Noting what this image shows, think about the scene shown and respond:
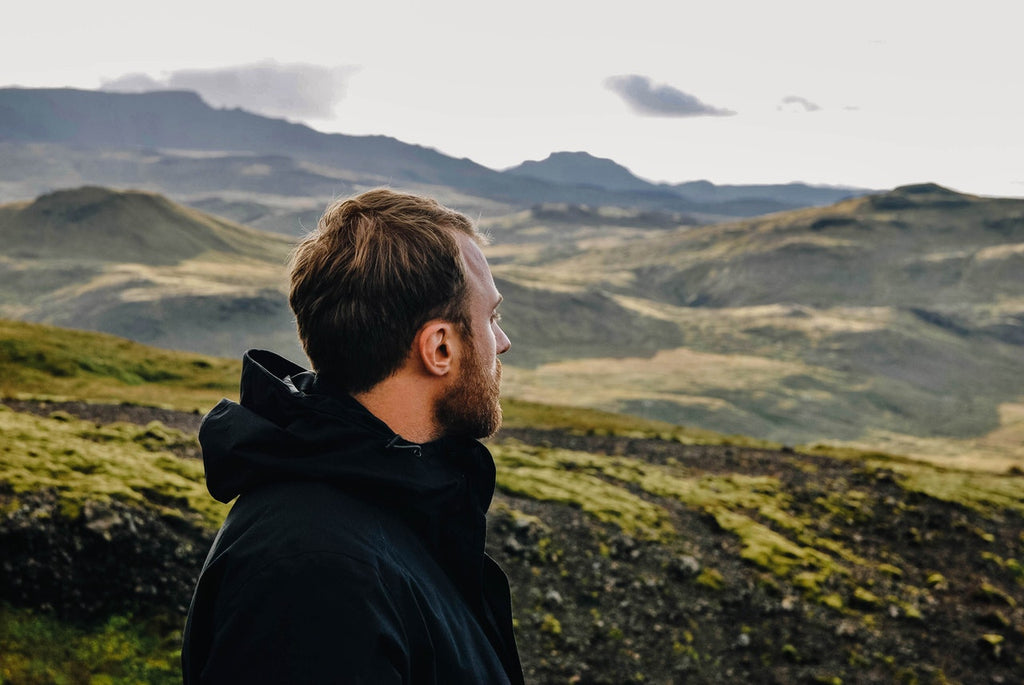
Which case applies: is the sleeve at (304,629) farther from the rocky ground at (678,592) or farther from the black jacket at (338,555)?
the rocky ground at (678,592)

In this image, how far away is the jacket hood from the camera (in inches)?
112

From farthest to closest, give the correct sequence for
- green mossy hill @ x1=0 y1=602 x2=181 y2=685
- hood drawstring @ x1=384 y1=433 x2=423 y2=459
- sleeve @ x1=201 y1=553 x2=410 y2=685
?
green mossy hill @ x1=0 y1=602 x2=181 y2=685
hood drawstring @ x1=384 y1=433 x2=423 y2=459
sleeve @ x1=201 y1=553 x2=410 y2=685

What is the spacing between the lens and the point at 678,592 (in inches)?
742

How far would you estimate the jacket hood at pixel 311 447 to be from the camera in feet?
9.35

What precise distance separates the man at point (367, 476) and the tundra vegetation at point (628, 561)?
10.0 m

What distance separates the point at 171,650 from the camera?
458 inches

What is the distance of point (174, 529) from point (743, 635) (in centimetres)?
1313

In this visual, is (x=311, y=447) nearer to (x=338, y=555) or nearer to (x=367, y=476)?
(x=367, y=476)

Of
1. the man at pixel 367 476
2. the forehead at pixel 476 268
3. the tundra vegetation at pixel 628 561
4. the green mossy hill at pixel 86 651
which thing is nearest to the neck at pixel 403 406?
the man at pixel 367 476

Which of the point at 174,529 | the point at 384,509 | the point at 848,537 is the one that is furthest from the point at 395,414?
the point at 848,537

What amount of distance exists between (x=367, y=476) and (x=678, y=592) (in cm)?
1782

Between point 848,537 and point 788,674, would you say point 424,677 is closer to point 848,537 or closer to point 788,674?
point 788,674

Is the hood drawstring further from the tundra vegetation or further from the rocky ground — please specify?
the rocky ground

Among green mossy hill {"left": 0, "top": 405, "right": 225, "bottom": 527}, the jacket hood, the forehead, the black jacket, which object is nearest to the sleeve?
the black jacket
